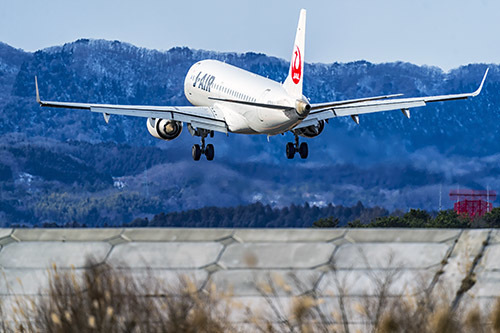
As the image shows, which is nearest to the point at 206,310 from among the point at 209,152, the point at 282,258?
the point at 282,258

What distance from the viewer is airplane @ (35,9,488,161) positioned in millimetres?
71250

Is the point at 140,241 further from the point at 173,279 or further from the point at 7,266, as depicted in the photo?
the point at 7,266

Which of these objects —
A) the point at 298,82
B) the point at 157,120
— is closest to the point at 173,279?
the point at 298,82

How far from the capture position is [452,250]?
46.7 ft

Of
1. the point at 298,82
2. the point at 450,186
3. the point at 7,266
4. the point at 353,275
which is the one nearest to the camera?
the point at 353,275

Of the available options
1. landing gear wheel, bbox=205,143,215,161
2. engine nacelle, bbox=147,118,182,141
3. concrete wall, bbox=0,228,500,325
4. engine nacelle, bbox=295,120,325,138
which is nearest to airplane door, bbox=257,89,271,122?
engine nacelle, bbox=295,120,325,138

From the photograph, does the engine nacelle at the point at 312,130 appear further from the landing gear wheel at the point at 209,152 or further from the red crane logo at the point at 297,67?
the landing gear wheel at the point at 209,152

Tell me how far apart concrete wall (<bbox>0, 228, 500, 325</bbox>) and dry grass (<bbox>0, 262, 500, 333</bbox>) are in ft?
0.62

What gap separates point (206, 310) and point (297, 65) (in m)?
62.1

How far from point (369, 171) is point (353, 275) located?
404ft

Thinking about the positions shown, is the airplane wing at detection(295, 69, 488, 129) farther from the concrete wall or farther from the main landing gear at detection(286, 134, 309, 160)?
the concrete wall

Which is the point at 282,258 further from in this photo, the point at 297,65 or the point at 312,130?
the point at 312,130

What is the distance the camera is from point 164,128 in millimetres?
78125

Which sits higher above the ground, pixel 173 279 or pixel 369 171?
pixel 173 279
